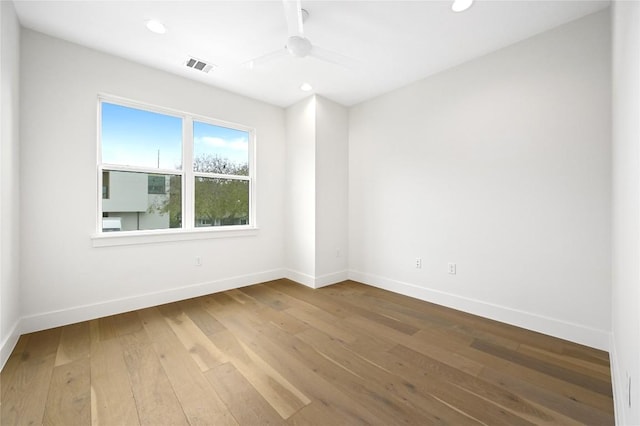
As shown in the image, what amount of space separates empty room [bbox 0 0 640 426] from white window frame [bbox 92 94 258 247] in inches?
0.9

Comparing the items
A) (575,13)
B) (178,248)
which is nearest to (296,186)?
(178,248)

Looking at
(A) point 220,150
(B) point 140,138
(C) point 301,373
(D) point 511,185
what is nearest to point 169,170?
(B) point 140,138

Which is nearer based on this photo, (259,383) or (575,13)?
(259,383)

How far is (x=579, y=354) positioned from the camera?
206 cm

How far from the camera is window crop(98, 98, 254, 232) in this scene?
2.88 meters

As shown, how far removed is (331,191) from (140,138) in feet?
8.23

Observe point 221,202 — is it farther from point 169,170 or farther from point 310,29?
point 310,29

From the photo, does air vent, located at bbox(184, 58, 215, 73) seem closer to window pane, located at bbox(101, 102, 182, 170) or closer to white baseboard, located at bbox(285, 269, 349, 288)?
window pane, located at bbox(101, 102, 182, 170)

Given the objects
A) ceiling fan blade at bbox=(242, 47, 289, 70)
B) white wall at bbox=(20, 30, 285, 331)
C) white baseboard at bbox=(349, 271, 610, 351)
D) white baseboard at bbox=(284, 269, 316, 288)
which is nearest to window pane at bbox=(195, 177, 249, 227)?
white wall at bbox=(20, 30, 285, 331)

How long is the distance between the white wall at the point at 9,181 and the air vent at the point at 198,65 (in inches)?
51.4

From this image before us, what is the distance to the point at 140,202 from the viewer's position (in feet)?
10.0

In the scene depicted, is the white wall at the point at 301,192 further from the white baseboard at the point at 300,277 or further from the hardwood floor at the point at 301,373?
the hardwood floor at the point at 301,373

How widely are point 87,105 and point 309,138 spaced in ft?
8.22

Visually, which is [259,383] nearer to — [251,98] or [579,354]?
[579,354]
